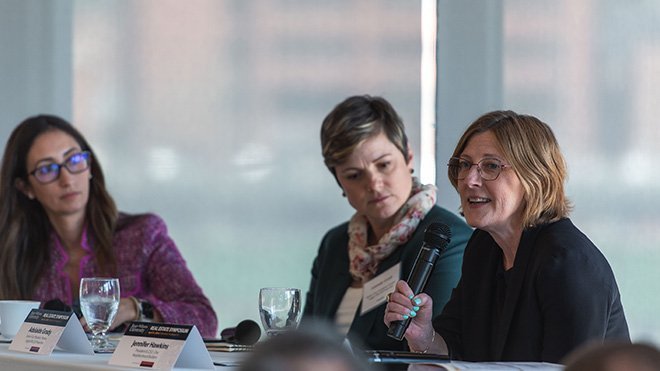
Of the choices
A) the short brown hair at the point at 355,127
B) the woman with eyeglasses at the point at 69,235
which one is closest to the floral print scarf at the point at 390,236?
the short brown hair at the point at 355,127

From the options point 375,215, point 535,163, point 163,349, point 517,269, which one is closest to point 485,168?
point 535,163

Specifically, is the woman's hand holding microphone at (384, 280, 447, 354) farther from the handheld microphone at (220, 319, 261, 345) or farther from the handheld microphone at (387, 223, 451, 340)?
the handheld microphone at (220, 319, 261, 345)

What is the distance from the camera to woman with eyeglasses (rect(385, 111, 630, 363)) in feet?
6.84

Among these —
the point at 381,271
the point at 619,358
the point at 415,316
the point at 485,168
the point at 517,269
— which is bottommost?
the point at 381,271

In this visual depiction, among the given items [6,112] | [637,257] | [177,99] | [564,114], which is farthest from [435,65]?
[6,112]

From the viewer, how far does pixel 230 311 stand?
454 centimetres

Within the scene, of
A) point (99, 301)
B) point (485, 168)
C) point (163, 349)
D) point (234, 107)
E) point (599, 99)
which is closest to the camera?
point (163, 349)

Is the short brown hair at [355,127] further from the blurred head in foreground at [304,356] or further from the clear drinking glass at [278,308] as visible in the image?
the blurred head in foreground at [304,356]

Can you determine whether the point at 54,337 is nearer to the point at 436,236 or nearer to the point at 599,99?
the point at 436,236

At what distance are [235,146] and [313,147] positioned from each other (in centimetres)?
40

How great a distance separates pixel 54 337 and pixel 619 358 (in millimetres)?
1752

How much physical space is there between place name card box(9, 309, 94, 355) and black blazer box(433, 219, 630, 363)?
3.01 feet

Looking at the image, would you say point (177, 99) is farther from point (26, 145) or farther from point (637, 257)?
point (637, 257)

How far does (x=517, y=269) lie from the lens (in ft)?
7.32
